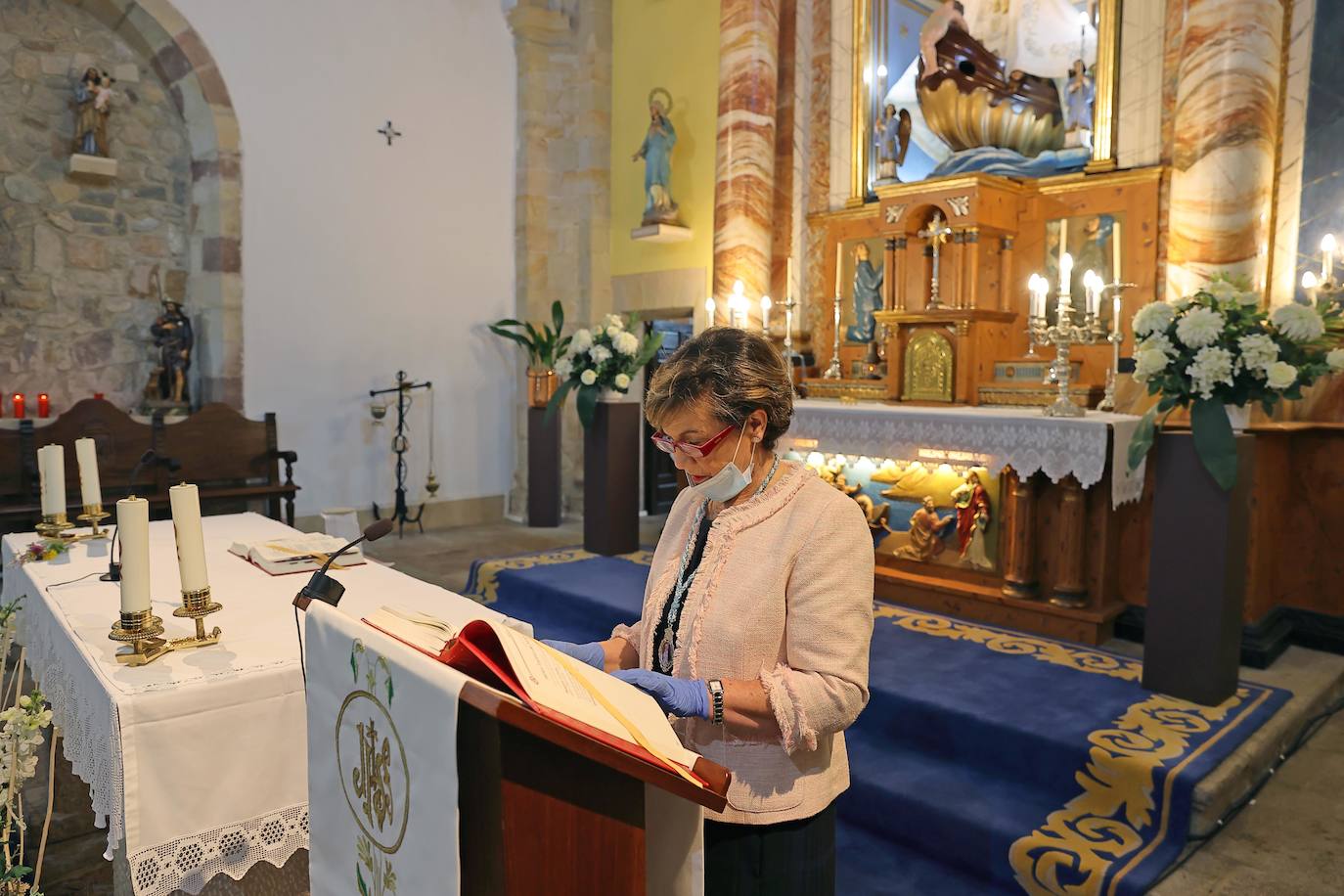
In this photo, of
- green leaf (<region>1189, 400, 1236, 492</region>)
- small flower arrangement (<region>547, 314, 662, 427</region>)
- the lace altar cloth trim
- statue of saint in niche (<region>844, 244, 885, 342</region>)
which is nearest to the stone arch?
small flower arrangement (<region>547, 314, 662, 427</region>)

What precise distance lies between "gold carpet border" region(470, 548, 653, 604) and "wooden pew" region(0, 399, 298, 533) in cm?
194

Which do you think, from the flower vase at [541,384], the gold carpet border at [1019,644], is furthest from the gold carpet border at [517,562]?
the flower vase at [541,384]

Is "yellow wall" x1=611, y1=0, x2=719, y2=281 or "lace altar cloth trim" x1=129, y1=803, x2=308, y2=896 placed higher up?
"yellow wall" x1=611, y1=0, x2=719, y2=281

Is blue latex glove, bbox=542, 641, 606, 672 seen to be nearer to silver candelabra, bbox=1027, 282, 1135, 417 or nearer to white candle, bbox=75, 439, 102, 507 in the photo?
white candle, bbox=75, 439, 102, 507

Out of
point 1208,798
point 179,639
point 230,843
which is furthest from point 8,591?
point 1208,798

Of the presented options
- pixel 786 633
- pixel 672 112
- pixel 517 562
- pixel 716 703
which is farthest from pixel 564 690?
pixel 672 112

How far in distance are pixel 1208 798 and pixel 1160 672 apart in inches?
35.7

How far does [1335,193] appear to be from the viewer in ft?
15.8

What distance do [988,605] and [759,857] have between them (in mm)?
3610

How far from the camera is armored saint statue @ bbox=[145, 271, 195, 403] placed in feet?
24.1

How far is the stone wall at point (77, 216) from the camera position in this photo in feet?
22.6

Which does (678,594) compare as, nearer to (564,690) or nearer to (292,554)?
(564,690)

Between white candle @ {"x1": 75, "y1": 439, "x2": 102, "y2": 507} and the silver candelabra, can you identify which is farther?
the silver candelabra

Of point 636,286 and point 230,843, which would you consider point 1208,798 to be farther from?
point 636,286
